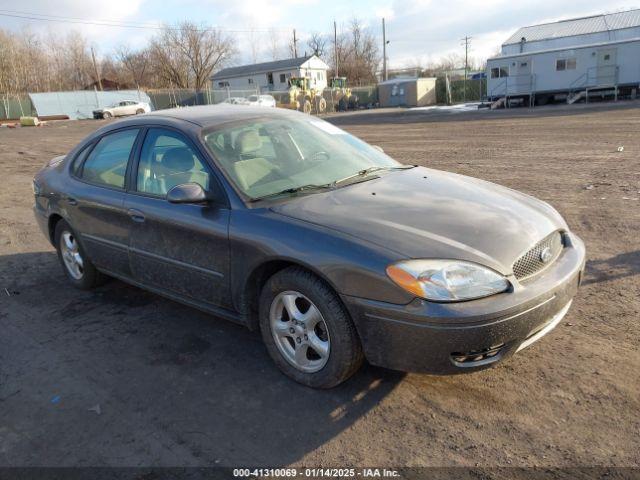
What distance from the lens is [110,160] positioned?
4387 millimetres

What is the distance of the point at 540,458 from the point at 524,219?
140 centimetres

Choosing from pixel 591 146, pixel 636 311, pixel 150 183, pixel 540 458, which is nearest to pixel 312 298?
pixel 540 458

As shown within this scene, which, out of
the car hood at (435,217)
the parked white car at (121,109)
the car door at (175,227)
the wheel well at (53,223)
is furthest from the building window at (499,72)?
the car door at (175,227)

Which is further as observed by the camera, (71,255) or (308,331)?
(71,255)

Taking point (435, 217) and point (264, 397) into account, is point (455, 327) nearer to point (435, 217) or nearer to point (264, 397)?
point (435, 217)

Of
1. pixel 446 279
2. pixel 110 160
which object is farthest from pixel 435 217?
pixel 110 160

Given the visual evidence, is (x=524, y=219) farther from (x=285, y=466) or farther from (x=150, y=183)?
(x=150, y=183)

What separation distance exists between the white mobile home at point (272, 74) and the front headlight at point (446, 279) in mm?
66261

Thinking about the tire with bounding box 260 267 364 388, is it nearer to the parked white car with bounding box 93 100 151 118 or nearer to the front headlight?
the front headlight

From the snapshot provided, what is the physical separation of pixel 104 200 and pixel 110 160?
0.38 meters

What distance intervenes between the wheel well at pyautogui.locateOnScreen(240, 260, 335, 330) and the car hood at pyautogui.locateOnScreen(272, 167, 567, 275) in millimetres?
315

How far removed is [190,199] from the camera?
3289 mm

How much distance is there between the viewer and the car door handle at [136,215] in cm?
386

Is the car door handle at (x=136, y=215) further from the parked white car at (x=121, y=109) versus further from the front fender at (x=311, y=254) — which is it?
the parked white car at (x=121, y=109)
